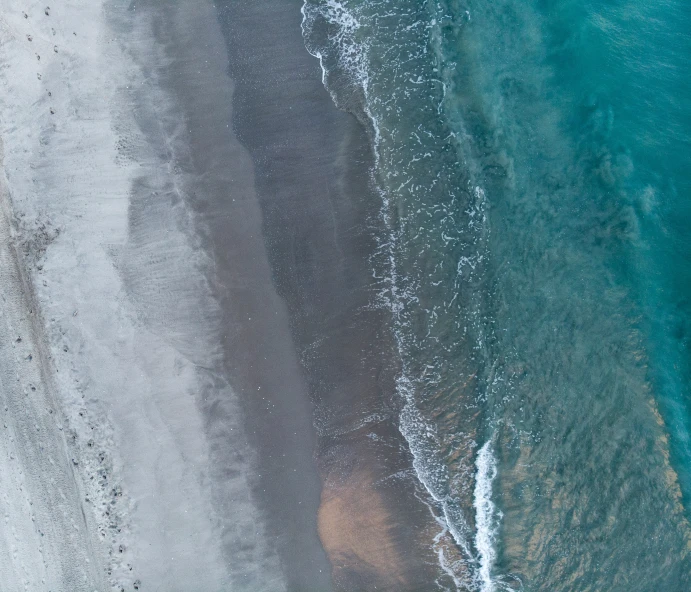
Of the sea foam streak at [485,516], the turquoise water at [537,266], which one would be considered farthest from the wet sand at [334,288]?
the sea foam streak at [485,516]

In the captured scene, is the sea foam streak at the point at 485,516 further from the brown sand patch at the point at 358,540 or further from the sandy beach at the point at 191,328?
the brown sand patch at the point at 358,540

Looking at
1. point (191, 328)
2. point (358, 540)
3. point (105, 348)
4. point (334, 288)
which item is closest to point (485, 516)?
point (358, 540)

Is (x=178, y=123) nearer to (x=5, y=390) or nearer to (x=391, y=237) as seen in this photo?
(x=391, y=237)

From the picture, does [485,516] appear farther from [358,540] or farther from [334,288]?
[334,288]

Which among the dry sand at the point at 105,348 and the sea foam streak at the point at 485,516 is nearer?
the dry sand at the point at 105,348

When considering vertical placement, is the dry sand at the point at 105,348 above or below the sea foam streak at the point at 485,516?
above
